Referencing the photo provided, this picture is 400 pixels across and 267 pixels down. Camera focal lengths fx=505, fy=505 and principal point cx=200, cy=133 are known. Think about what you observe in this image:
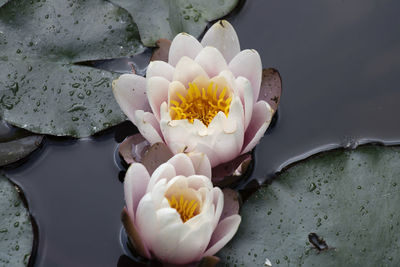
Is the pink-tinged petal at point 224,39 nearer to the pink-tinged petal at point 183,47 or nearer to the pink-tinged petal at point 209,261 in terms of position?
the pink-tinged petal at point 183,47

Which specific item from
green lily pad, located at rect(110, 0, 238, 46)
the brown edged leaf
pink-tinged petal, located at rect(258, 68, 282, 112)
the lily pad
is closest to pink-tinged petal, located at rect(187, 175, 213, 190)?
pink-tinged petal, located at rect(258, 68, 282, 112)

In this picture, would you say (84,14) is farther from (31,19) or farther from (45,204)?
(45,204)

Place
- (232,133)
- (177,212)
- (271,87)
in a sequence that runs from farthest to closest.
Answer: (271,87)
(232,133)
(177,212)

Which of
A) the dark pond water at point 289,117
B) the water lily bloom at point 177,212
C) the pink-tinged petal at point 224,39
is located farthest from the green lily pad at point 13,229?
the pink-tinged petal at point 224,39

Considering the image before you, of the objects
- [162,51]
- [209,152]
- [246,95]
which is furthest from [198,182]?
[162,51]

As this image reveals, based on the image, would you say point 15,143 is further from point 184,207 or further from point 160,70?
point 184,207
